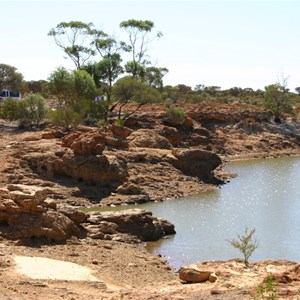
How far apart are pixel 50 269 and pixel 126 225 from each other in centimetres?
646

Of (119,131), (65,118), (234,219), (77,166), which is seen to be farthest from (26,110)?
(234,219)

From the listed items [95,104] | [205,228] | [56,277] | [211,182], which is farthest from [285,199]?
[95,104]

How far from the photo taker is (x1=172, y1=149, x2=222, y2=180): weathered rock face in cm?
3419

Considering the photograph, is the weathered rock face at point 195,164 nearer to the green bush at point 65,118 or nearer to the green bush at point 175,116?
the green bush at point 65,118

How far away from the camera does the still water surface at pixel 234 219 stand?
18.5 meters

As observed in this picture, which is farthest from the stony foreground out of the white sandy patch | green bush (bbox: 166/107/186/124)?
green bush (bbox: 166/107/186/124)

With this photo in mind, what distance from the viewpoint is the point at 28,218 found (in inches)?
693

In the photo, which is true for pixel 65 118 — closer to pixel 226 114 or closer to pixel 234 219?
pixel 234 219

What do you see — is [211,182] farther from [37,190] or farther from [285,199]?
[37,190]

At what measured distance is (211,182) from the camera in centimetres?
3391

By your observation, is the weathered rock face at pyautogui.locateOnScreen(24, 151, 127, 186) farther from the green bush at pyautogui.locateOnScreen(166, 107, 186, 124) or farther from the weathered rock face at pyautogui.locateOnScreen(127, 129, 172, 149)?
the green bush at pyautogui.locateOnScreen(166, 107, 186, 124)

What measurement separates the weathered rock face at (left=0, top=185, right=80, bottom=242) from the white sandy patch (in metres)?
2.14

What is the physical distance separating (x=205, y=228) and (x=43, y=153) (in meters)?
11.0

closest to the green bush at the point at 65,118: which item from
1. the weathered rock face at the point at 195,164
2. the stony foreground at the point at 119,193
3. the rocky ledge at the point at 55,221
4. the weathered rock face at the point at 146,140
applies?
the stony foreground at the point at 119,193
